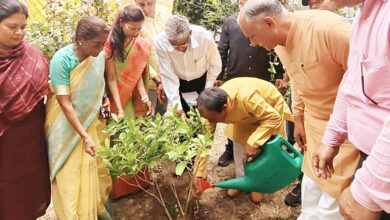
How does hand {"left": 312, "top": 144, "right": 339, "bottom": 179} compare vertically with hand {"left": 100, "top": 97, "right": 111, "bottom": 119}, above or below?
above

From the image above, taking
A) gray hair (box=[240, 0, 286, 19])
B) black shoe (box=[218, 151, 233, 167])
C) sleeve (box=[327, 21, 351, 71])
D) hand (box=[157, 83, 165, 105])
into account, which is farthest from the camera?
black shoe (box=[218, 151, 233, 167])

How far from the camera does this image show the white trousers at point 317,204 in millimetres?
1593

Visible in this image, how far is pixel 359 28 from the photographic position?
3.32ft

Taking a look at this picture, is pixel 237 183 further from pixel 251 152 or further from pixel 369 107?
pixel 369 107

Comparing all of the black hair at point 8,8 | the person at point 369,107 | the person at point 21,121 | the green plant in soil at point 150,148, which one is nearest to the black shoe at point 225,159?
the green plant in soil at point 150,148

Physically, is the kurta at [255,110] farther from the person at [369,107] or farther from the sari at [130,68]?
the person at [369,107]

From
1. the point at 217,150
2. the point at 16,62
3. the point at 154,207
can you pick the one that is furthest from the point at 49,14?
the point at 217,150

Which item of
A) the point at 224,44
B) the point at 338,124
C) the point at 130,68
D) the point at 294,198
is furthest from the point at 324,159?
the point at 224,44

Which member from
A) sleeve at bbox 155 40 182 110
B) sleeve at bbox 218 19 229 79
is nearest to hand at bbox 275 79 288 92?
sleeve at bbox 218 19 229 79

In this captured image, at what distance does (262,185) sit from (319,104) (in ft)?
2.51

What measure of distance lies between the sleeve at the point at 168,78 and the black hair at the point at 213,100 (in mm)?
531

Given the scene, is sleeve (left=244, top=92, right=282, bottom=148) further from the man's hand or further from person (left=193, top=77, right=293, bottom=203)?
the man's hand

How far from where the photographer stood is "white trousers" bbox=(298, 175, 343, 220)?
1593 mm

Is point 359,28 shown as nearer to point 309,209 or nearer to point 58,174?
point 309,209
